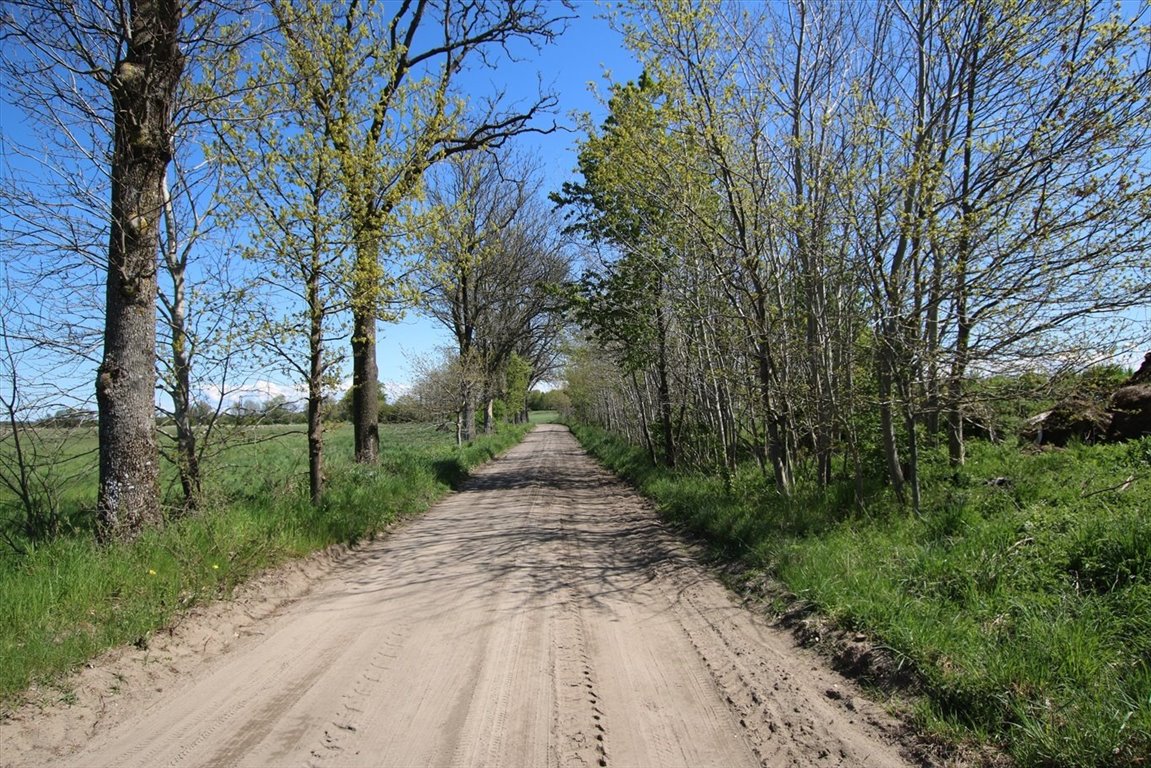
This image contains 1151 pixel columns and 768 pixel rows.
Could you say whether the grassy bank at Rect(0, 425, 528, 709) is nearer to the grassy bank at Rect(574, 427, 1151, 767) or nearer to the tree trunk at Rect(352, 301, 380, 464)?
the tree trunk at Rect(352, 301, 380, 464)

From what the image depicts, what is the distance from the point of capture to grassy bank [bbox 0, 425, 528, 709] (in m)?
4.29

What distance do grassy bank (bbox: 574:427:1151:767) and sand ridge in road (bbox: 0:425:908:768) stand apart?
2.02ft

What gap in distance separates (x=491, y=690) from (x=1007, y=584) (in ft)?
13.2

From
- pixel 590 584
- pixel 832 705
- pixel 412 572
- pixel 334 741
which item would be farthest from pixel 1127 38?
pixel 412 572

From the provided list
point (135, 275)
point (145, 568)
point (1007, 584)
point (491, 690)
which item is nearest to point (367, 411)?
point (135, 275)

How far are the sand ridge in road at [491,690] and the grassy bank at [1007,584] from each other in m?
0.62

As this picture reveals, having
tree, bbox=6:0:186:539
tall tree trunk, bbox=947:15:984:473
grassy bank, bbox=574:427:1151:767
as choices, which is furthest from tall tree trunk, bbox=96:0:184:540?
tall tree trunk, bbox=947:15:984:473

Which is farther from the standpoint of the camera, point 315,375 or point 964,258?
point 315,375

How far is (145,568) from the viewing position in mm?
5602

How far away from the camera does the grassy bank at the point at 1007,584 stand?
11.2ft

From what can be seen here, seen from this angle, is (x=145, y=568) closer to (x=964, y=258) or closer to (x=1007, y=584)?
(x=1007, y=584)

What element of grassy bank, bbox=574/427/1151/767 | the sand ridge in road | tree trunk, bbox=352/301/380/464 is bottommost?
the sand ridge in road

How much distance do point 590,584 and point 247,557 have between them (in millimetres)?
3567

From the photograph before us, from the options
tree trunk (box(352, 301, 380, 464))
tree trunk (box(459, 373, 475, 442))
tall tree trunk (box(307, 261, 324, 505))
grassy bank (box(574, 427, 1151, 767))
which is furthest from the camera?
tree trunk (box(459, 373, 475, 442))
